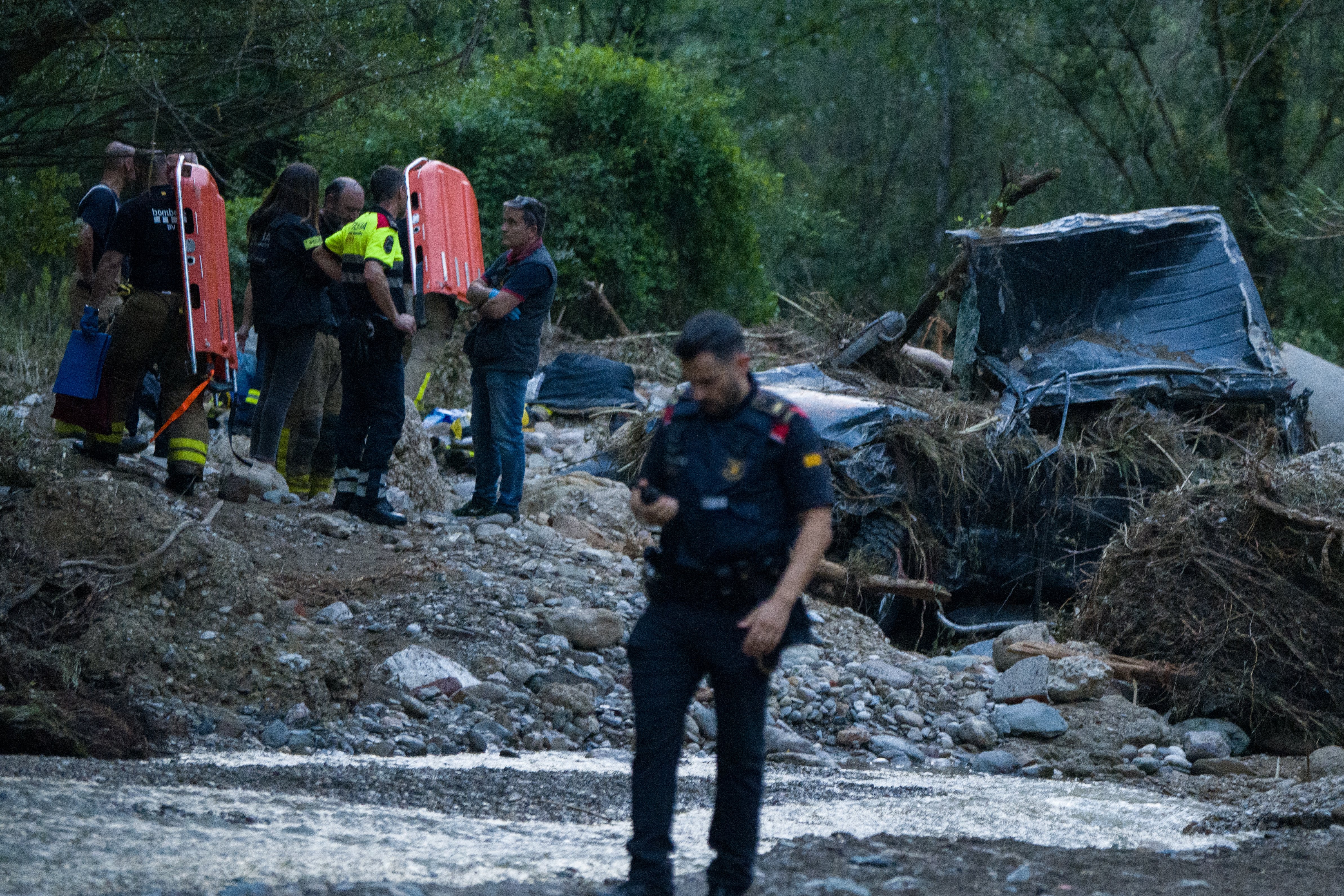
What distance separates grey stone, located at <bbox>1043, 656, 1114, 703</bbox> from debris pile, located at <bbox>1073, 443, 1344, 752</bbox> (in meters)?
0.40

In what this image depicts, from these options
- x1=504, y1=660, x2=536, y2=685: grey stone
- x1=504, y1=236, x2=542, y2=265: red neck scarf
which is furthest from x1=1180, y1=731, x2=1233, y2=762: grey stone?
x1=504, y1=236, x2=542, y2=265: red neck scarf

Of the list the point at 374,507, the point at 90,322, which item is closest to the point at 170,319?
the point at 90,322

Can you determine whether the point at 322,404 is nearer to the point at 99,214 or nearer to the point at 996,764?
the point at 99,214

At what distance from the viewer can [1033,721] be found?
6.25 m

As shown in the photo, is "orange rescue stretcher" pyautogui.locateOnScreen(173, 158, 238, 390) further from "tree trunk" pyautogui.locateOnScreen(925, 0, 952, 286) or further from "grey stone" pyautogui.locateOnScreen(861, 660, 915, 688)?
"tree trunk" pyautogui.locateOnScreen(925, 0, 952, 286)

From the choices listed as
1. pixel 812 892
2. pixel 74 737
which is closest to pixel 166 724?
pixel 74 737

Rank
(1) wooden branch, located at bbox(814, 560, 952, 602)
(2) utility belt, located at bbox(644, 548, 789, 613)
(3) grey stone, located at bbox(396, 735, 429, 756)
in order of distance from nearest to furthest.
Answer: (2) utility belt, located at bbox(644, 548, 789, 613) < (3) grey stone, located at bbox(396, 735, 429, 756) < (1) wooden branch, located at bbox(814, 560, 952, 602)

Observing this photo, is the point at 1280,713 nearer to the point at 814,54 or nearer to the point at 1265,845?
the point at 1265,845

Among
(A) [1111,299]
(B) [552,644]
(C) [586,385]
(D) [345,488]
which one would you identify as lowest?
(B) [552,644]

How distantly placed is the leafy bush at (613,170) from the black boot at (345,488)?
25.8 ft

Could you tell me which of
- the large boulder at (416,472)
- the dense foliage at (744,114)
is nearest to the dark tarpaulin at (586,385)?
the dense foliage at (744,114)

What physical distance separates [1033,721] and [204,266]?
4853 millimetres

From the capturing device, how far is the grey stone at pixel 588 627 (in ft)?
20.9

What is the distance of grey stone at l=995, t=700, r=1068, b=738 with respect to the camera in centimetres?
618
